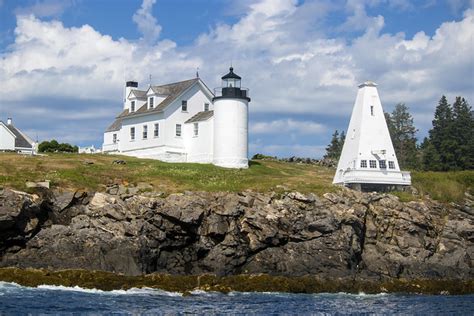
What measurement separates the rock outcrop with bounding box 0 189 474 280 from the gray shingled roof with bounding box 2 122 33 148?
26.7 metres

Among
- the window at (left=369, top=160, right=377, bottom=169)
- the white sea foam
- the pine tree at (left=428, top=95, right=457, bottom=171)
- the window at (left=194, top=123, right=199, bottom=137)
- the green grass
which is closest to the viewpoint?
the white sea foam

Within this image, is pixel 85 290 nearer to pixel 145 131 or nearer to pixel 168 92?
pixel 145 131

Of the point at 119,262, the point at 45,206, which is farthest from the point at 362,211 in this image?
the point at 45,206

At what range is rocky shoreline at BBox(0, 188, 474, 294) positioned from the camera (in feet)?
138

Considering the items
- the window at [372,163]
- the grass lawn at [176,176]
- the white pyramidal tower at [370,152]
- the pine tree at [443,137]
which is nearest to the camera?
the grass lawn at [176,176]

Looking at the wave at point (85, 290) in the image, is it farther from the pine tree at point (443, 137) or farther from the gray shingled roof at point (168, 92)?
the pine tree at point (443, 137)

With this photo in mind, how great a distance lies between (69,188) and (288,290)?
14.8 meters

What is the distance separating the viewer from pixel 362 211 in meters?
48.5

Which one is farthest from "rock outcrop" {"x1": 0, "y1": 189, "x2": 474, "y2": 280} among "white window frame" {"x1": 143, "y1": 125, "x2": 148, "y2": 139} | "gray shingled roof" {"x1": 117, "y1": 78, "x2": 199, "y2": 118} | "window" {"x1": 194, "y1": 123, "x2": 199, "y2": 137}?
"white window frame" {"x1": 143, "y1": 125, "x2": 148, "y2": 139}

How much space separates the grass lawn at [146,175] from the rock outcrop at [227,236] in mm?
2248

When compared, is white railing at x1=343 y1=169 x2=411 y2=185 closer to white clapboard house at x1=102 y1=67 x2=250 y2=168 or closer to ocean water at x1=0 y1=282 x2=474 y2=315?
white clapboard house at x1=102 y1=67 x2=250 y2=168

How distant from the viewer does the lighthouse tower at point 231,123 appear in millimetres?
61188

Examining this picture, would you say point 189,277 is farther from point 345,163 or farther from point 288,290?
point 345,163

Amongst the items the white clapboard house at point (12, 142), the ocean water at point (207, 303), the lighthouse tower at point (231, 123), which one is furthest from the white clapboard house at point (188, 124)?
the ocean water at point (207, 303)
